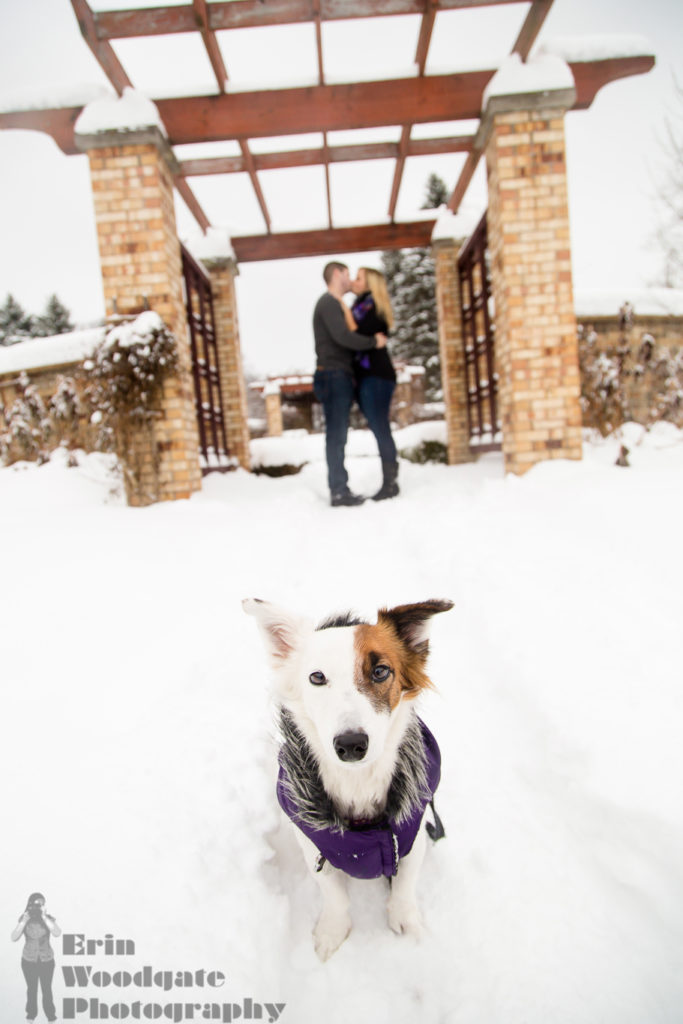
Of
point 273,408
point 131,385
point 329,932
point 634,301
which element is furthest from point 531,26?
point 273,408

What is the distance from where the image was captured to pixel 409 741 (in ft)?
5.08

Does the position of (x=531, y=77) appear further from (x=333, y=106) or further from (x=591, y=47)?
(x=333, y=106)

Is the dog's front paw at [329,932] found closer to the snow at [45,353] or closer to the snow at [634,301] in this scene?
the snow at [45,353]

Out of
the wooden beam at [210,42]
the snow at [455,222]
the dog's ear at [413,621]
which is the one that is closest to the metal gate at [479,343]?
the snow at [455,222]

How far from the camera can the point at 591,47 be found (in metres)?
4.94

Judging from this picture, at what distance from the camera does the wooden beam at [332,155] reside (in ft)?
19.3

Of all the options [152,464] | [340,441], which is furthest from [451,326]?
[152,464]

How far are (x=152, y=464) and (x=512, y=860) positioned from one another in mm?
4590

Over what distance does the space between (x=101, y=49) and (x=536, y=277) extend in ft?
14.2

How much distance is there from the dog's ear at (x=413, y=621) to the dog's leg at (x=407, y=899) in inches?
22.1

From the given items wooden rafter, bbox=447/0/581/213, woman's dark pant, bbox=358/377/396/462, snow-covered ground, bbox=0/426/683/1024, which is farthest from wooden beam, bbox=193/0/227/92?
snow-covered ground, bbox=0/426/683/1024

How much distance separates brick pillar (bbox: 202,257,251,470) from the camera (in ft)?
26.3

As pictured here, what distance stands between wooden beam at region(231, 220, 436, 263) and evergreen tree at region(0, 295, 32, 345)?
78.8ft

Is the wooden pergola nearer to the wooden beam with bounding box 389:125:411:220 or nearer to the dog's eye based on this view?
the wooden beam with bounding box 389:125:411:220
